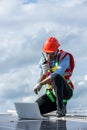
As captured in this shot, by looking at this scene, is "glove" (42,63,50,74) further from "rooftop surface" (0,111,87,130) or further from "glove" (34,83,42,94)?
"rooftop surface" (0,111,87,130)

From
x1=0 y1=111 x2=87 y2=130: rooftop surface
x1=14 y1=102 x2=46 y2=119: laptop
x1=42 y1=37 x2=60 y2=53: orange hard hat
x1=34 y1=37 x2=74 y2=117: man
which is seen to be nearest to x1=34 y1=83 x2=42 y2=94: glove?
x1=34 y1=37 x2=74 y2=117: man

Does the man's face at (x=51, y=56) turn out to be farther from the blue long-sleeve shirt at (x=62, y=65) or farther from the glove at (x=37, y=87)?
the glove at (x=37, y=87)

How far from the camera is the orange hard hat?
27.2 feet

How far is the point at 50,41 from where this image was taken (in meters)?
8.49

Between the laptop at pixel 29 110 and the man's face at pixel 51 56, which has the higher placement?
the man's face at pixel 51 56

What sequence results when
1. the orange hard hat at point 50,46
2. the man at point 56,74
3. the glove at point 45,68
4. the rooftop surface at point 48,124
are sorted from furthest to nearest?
the glove at point 45,68, the orange hard hat at point 50,46, the man at point 56,74, the rooftop surface at point 48,124

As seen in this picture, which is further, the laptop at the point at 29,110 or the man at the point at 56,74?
the laptop at the point at 29,110

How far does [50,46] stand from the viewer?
327 inches

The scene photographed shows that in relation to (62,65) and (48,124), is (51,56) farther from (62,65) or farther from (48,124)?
(48,124)

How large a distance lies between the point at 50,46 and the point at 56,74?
67cm

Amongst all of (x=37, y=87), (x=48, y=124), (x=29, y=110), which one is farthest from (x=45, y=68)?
(x=48, y=124)

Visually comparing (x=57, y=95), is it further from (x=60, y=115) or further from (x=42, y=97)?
(x=42, y=97)

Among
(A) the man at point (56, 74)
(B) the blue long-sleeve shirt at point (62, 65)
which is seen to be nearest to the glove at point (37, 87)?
(A) the man at point (56, 74)

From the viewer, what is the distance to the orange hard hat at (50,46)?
27.2 ft
